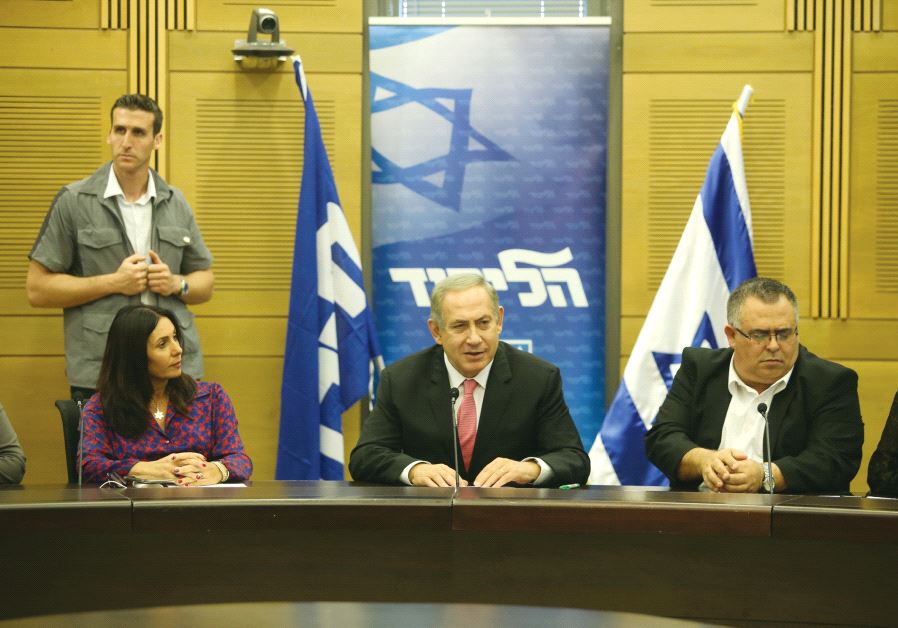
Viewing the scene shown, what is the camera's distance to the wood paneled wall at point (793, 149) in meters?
4.96

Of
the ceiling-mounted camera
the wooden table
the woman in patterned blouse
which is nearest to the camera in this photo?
the wooden table

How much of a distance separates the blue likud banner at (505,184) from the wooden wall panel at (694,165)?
17 centimetres

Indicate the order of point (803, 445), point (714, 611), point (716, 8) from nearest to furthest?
1. point (714, 611)
2. point (803, 445)
3. point (716, 8)

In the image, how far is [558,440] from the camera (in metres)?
3.19

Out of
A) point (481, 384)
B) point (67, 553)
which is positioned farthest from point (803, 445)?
point (67, 553)

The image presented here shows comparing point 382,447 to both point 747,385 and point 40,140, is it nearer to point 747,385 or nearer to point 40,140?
point 747,385

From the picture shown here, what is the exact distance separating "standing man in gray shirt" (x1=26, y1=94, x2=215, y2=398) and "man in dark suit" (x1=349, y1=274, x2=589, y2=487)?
128cm

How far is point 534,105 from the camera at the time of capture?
16.8ft

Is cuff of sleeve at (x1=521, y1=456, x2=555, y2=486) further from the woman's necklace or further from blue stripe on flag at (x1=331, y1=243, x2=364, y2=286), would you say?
blue stripe on flag at (x1=331, y1=243, x2=364, y2=286)

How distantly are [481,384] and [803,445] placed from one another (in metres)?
0.92

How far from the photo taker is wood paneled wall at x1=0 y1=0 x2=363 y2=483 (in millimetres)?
4965

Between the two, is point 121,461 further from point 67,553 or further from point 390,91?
point 390,91

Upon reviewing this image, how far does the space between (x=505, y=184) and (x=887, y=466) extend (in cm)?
268

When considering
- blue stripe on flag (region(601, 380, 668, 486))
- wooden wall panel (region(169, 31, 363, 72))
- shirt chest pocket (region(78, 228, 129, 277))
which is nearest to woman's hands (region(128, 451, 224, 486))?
shirt chest pocket (region(78, 228, 129, 277))
